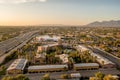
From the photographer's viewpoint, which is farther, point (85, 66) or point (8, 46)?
point (8, 46)

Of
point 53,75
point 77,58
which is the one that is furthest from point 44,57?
point 53,75

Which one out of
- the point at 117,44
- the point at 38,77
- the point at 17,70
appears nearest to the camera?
the point at 38,77

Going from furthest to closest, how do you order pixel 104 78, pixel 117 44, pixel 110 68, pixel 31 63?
pixel 117 44
pixel 31 63
pixel 110 68
pixel 104 78

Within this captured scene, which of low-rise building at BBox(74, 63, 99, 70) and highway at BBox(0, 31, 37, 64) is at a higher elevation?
low-rise building at BBox(74, 63, 99, 70)

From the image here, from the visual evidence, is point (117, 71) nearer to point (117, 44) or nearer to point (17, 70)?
point (17, 70)

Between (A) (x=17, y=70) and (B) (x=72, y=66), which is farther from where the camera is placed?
(B) (x=72, y=66)

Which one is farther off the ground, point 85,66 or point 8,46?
point 85,66

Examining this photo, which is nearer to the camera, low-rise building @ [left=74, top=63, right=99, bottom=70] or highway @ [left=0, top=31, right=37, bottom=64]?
low-rise building @ [left=74, top=63, right=99, bottom=70]

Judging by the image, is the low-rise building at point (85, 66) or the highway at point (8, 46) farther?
the highway at point (8, 46)

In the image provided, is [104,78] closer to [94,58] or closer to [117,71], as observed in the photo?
[117,71]

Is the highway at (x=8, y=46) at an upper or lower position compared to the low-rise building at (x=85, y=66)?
lower
